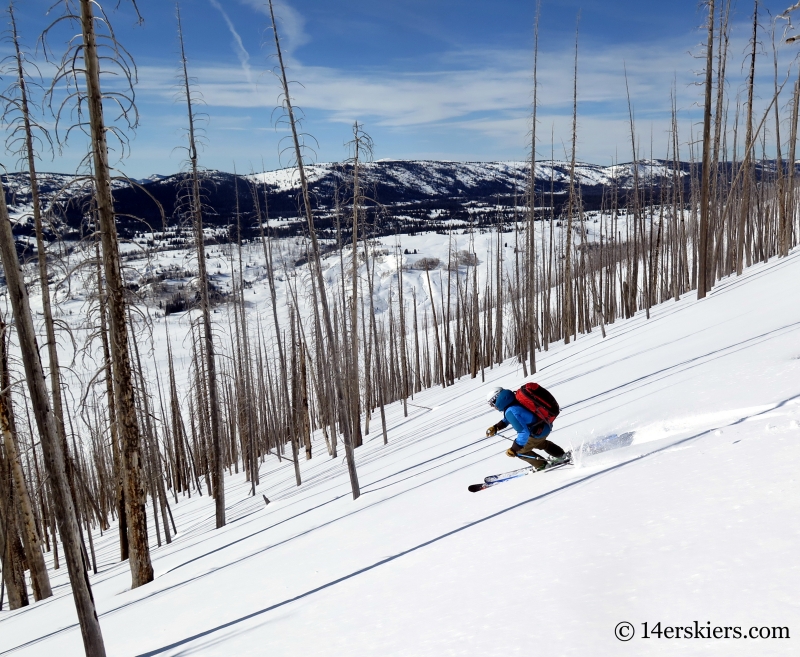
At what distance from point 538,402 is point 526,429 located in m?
0.32

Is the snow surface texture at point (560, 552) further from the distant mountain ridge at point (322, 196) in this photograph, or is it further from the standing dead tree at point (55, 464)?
the distant mountain ridge at point (322, 196)

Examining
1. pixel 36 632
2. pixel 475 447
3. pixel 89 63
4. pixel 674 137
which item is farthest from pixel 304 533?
pixel 674 137

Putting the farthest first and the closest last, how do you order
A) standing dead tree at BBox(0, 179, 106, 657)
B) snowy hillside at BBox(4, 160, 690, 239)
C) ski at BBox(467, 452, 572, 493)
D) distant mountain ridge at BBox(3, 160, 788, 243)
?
distant mountain ridge at BBox(3, 160, 788, 243) < snowy hillside at BBox(4, 160, 690, 239) < ski at BBox(467, 452, 572, 493) < standing dead tree at BBox(0, 179, 106, 657)

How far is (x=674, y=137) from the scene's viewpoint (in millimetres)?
20922

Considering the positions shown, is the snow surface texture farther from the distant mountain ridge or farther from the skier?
the distant mountain ridge

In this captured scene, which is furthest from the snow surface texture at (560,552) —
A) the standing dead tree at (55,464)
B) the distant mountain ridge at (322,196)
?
the distant mountain ridge at (322,196)

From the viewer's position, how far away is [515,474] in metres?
6.09

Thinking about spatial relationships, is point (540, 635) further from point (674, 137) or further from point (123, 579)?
point (674, 137)

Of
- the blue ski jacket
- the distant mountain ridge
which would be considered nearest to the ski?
the blue ski jacket

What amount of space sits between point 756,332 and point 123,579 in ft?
39.0

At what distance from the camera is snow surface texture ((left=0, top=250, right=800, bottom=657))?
2816mm

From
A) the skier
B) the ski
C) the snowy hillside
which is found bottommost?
the ski

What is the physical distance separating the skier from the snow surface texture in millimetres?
219

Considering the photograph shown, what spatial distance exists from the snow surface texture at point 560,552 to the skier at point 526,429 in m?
0.22
